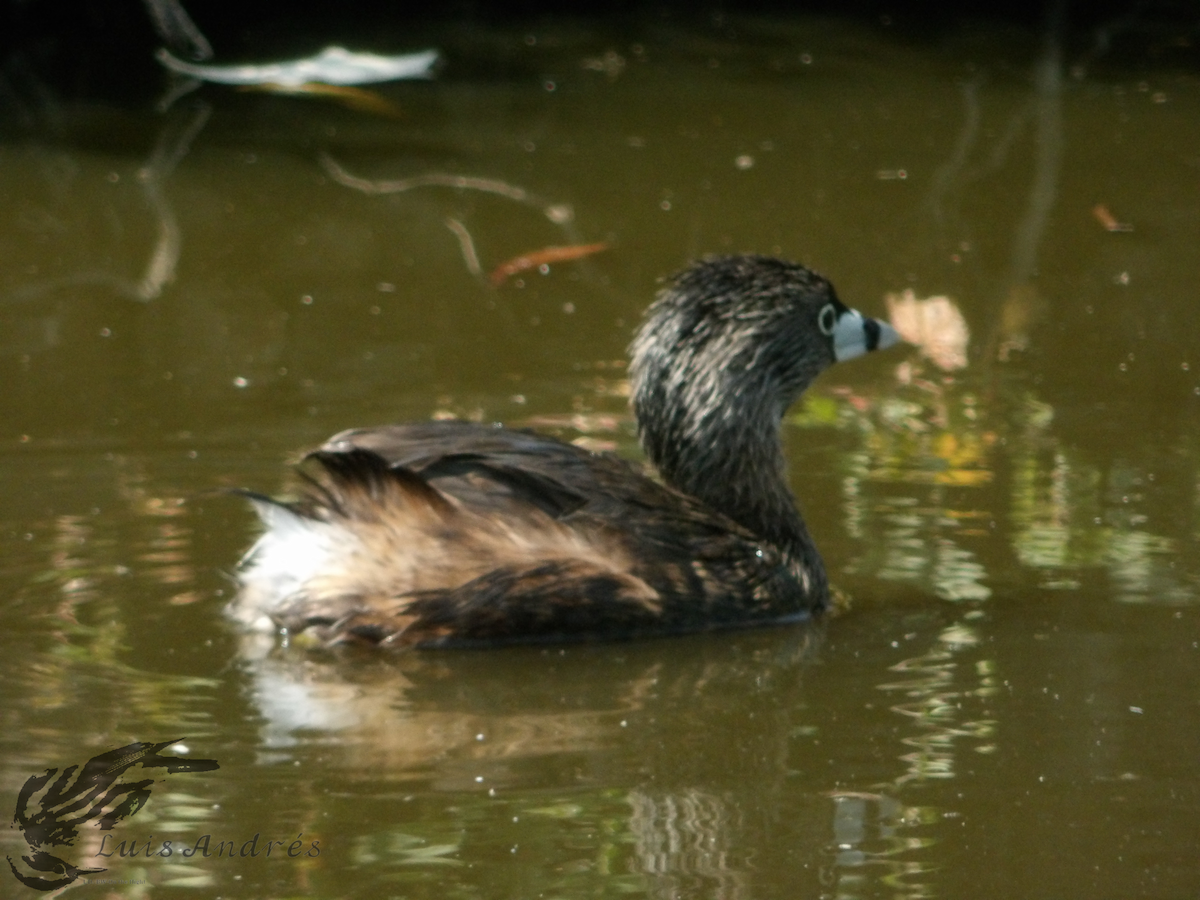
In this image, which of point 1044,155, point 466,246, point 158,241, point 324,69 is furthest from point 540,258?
point 324,69

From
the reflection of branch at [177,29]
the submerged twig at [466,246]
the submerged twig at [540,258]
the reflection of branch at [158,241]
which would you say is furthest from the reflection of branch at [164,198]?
the submerged twig at [540,258]

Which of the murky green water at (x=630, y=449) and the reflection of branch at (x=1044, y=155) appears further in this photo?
the reflection of branch at (x=1044, y=155)

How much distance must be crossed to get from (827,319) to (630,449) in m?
0.89

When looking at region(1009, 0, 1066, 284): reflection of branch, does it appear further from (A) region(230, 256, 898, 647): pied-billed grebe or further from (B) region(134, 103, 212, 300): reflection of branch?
(B) region(134, 103, 212, 300): reflection of branch

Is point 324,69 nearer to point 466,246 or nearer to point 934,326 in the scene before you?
point 466,246

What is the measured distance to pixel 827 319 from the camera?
5.75m

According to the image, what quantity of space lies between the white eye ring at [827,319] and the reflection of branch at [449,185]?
10.5 feet

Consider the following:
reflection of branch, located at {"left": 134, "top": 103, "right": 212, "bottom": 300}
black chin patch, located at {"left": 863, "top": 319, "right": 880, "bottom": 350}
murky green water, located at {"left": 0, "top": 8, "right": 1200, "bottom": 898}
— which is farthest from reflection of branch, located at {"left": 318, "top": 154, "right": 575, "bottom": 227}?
black chin patch, located at {"left": 863, "top": 319, "right": 880, "bottom": 350}

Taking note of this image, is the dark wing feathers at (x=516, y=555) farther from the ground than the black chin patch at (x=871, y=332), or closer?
closer

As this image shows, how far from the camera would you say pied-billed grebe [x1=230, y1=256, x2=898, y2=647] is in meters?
4.98

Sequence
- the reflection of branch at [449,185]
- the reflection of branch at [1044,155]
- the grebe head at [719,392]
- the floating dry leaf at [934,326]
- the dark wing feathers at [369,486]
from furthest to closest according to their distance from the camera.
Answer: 1. the reflection of branch at [449,185]
2. the reflection of branch at [1044,155]
3. the floating dry leaf at [934,326]
4. the grebe head at [719,392]
5. the dark wing feathers at [369,486]

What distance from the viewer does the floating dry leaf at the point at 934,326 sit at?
23.7 ft

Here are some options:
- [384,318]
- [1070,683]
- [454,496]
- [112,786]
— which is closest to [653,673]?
[454,496]

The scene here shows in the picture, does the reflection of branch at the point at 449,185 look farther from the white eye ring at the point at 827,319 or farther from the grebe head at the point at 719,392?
the grebe head at the point at 719,392
